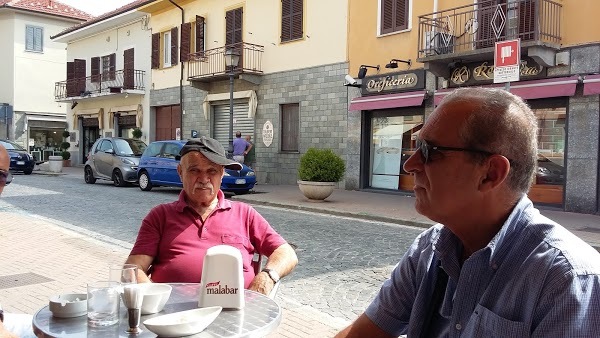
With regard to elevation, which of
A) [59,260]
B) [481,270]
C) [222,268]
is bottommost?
[59,260]

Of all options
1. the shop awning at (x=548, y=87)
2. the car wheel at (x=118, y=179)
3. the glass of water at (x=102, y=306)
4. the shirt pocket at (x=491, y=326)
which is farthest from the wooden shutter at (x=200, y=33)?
the shirt pocket at (x=491, y=326)

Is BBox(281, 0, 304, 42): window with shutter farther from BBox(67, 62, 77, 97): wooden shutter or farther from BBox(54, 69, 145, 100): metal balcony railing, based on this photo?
BBox(67, 62, 77, 97): wooden shutter

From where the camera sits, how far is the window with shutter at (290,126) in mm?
18453

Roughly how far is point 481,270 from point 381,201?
40.0ft

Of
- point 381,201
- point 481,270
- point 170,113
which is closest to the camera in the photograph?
point 481,270

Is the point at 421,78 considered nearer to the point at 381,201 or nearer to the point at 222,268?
the point at 381,201

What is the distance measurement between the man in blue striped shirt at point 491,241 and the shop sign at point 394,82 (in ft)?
43.1

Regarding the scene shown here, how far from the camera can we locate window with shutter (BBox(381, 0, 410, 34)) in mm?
15086

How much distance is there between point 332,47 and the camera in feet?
56.0

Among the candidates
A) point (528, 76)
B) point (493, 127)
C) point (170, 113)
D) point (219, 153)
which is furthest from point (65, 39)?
point (493, 127)

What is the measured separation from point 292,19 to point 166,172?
6794mm

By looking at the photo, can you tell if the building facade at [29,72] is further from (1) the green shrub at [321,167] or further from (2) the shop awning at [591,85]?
(2) the shop awning at [591,85]

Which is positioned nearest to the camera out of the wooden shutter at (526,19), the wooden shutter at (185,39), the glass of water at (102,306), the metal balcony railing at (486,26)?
the glass of water at (102,306)

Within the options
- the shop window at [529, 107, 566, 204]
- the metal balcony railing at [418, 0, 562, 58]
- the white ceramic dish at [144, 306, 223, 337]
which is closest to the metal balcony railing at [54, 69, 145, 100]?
the metal balcony railing at [418, 0, 562, 58]
